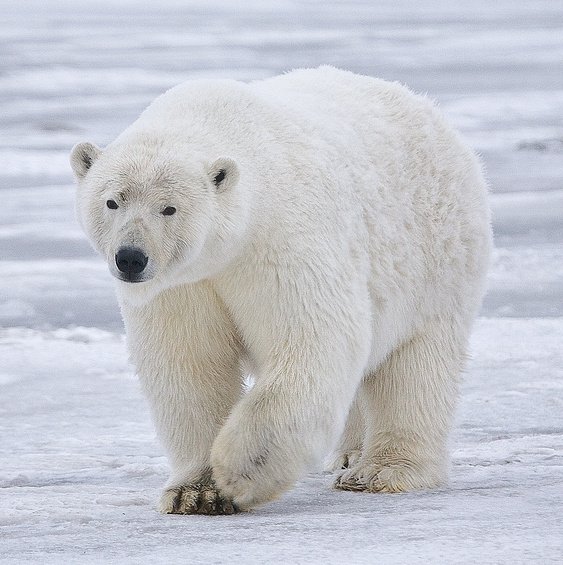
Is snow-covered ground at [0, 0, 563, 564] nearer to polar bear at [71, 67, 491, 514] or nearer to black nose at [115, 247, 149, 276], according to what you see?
polar bear at [71, 67, 491, 514]

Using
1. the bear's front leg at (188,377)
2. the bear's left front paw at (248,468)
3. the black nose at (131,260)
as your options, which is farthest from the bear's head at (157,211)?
the bear's left front paw at (248,468)

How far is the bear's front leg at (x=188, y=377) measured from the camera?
3994mm

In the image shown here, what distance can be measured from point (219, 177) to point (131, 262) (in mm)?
385

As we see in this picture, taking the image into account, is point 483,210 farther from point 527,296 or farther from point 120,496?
point 527,296

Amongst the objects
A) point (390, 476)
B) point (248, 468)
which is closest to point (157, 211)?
point (248, 468)

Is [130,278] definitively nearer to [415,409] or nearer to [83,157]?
[83,157]

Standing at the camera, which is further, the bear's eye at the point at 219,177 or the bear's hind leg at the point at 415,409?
the bear's hind leg at the point at 415,409

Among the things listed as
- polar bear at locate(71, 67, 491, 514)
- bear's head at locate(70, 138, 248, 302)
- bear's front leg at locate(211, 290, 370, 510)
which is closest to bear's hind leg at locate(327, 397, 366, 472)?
polar bear at locate(71, 67, 491, 514)

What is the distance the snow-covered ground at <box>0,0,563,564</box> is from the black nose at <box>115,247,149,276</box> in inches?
26.8

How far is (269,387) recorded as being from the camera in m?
3.86

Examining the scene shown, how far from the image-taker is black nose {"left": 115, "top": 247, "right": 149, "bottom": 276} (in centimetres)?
350

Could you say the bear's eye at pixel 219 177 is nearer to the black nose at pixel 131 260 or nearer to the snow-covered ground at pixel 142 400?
the black nose at pixel 131 260

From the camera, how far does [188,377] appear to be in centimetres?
407

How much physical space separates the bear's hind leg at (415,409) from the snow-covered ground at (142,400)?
0.51 feet
